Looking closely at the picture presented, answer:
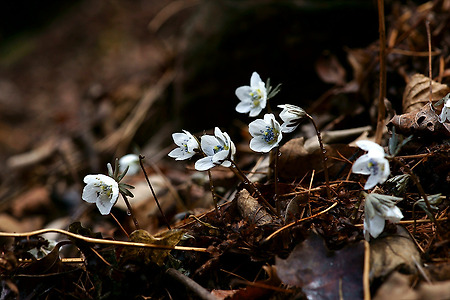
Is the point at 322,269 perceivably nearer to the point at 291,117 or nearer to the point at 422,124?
the point at 291,117

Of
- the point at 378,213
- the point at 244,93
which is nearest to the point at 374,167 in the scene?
the point at 378,213

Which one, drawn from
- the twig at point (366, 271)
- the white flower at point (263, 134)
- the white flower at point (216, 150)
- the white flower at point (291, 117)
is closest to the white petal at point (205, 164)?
the white flower at point (216, 150)

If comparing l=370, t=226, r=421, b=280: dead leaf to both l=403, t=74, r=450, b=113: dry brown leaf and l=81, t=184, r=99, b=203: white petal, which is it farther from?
l=81, t=184, r=99, b=203: white petal

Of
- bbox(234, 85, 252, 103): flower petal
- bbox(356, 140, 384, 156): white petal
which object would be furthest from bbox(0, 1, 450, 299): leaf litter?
bbox(234, 85, 252, 103): flower petal

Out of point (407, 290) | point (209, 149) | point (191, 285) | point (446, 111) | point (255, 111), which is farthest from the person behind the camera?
point (255, 111)

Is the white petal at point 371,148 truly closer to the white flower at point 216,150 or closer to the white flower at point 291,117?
the white flower at point 291,117

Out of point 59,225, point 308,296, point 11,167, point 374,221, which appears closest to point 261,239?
point 308,296

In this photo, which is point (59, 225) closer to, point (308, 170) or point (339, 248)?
point (308, 170)
